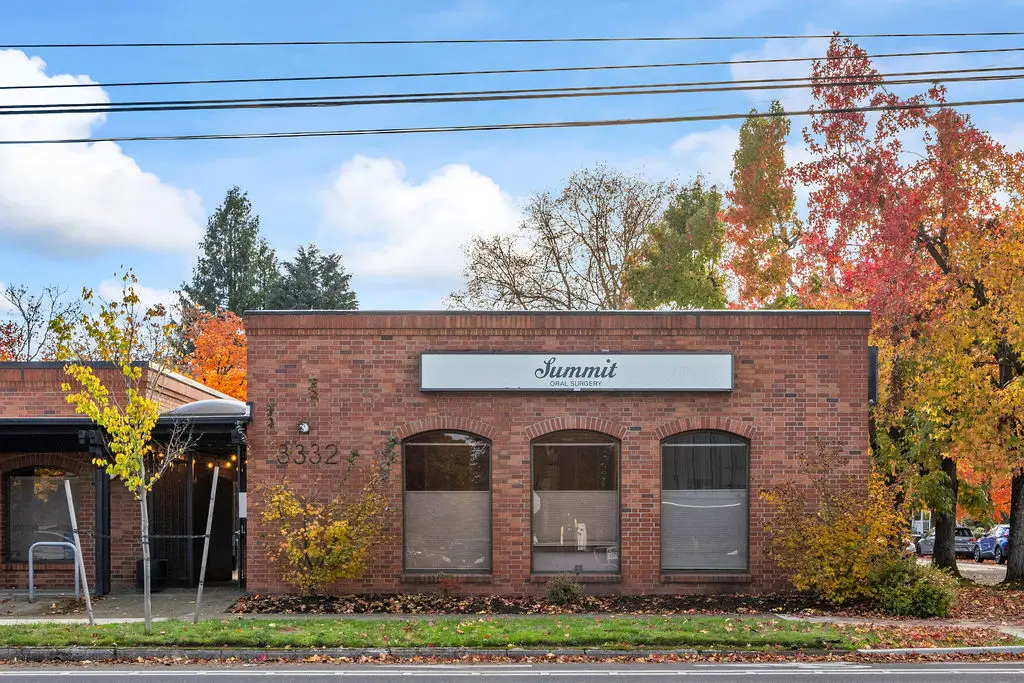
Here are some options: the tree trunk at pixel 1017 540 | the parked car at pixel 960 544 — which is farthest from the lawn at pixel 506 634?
the parked car at pixel 960 544

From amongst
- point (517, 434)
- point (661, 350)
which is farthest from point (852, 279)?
point (517, 434)

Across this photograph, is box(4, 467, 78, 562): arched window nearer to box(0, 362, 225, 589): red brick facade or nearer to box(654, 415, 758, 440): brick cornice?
box(0, 362, 225, 589): red brick facade

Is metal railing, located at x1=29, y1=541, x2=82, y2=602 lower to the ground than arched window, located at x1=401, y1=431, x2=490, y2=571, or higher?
lower

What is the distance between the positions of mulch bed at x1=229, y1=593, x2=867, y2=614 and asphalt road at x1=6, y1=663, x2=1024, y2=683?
4185 millimetres

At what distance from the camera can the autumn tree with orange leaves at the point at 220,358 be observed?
48406 mm

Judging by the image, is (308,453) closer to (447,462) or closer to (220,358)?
(447,462)

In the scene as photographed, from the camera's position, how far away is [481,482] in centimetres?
1850

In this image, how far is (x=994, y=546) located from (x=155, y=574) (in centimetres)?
3482

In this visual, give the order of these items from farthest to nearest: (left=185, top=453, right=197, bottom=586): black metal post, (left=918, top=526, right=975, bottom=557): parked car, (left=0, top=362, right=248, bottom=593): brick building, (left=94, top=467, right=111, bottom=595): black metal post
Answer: (left=918, top=526, right=975, bottom=557): parked car, (left=185, top=453, right=197, bottom=586): black metal post, (left=0, top=362, right=248, bottom=593): brick building, (left=94, top=467, right=111, bottom=595): black metal post

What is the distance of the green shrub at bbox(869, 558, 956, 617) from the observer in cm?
1611

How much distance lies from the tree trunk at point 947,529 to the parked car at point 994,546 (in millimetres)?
13353

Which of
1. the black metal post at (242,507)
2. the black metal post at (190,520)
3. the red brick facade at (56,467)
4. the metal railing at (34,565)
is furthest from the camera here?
the black metal post at (190,520)

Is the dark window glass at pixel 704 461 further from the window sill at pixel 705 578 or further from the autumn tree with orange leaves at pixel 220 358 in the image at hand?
the autumn tree with orange leaves at pixel 220 358

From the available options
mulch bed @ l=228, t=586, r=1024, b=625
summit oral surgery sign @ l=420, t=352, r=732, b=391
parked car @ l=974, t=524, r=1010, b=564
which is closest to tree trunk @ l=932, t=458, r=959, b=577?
mulch bed @ l=228, t=586, r=1024, b=625
